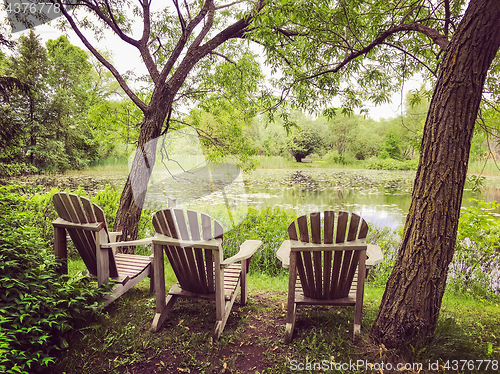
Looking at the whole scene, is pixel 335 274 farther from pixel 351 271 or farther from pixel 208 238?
pixel 208 238

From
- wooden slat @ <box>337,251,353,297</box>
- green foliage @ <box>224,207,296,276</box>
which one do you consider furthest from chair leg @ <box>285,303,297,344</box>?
green foliage @ <box>224,207,296,276</box>

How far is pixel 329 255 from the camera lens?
2.02 m

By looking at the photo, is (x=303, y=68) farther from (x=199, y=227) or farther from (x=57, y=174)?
(x=57, y=174)

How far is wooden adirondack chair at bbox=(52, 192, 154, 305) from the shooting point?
2.21 m

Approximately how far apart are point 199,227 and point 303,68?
2945 millimetres

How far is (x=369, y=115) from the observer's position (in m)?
3.79

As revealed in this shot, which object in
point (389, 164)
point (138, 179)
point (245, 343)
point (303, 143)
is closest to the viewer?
point (245, 343)

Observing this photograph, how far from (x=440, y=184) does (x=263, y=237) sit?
3.12 metres

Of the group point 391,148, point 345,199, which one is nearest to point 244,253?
point 345,199

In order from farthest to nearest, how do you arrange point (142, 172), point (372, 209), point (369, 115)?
point (372, 209) → point (142, 172) → point (369, 115)

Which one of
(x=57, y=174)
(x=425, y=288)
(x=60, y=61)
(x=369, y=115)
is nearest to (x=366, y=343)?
(x=425, y=288)

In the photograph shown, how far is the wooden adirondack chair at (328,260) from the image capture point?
6.43 feet

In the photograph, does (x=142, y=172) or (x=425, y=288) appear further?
(x=142, y=172)

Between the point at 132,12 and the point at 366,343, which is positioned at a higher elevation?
the point at 132,12
